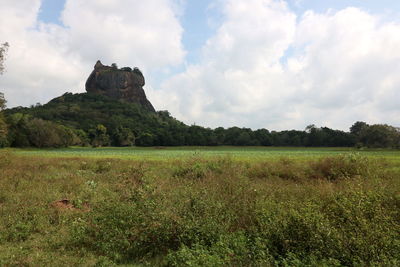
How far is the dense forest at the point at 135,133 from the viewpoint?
6769 centimetres

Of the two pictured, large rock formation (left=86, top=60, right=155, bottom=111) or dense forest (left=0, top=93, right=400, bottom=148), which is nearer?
dense forest (left=0, top=93, right=400, bottom=148)

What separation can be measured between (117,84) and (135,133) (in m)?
78.3

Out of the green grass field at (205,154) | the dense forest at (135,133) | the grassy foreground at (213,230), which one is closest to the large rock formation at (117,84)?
the dense forest at (135,133)

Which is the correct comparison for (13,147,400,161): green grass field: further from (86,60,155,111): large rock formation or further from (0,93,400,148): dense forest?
(86,60,155,111): large rock formation

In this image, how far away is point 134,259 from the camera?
6340 millimetres

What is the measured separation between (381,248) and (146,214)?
5582 millimetres

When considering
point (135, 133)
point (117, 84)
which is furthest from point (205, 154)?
point (117, 84)

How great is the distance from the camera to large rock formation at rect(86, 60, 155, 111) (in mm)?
166375

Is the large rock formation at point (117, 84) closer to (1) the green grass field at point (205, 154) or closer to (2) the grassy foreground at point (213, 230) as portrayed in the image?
(1) the green grass field at point (205, 154)

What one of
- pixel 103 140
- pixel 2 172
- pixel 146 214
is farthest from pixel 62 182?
pixel 103 140

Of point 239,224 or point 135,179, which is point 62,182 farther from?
point 239,224

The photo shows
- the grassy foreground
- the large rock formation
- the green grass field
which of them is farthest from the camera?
the large rock formation

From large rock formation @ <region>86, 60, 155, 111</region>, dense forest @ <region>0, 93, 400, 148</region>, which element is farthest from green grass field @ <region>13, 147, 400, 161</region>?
large rock formation @ <region>86, 60, 155, 111</region>

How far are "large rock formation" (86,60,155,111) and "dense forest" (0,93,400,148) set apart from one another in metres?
41.9
